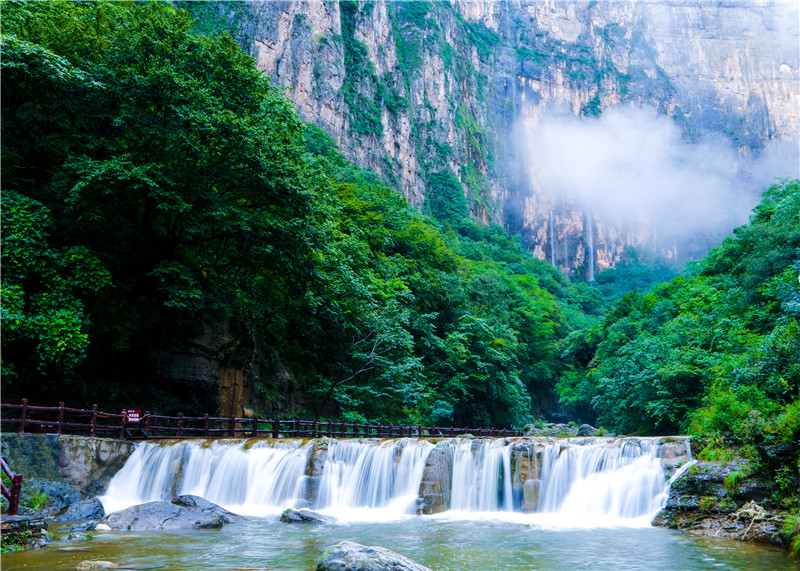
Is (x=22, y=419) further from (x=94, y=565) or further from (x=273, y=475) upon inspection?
(x=94, y=565)

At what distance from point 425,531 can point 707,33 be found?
187829 millimetres

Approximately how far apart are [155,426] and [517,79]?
133 meters

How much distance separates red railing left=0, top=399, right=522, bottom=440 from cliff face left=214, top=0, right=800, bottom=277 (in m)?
47.3

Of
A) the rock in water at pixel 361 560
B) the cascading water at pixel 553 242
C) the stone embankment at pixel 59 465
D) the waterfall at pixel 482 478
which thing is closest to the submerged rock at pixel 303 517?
the waterfall at pixel 482 478

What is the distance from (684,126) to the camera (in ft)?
501

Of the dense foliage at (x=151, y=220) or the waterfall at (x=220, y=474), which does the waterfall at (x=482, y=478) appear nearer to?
the waterfall at (x=220, y=474)

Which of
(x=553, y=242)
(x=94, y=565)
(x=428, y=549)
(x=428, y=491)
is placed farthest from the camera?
(x=553, y=242)

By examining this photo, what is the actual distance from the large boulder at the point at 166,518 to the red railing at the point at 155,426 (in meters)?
3.70

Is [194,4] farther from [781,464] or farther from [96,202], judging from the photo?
[781,464]

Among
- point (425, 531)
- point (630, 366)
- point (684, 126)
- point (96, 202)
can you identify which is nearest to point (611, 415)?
point (630, 366)

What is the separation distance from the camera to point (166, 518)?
12125 millimetres

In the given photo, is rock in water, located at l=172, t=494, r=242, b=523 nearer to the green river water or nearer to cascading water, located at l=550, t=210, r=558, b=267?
the green river water

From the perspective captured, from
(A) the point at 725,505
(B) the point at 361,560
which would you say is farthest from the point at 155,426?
(A) the point at 725,505

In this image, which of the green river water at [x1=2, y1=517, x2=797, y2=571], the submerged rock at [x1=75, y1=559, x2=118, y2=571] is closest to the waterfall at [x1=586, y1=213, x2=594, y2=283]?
the green river water at [x1=2, y1=517, x2=797, y2=571]
